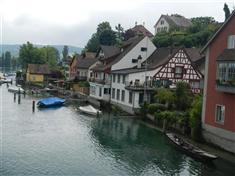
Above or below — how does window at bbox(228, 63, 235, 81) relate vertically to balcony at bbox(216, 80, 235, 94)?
above

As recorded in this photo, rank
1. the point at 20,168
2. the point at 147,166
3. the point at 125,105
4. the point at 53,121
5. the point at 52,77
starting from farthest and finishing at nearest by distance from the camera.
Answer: the point at 52,77 < the point at 125,105 < the point at 53,121 < the point at 147,166 < the point at 20,168

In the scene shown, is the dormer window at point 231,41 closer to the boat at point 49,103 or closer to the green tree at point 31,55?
the boat at point 49,103

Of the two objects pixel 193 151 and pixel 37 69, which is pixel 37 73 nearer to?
pixel 37 69

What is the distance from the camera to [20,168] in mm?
31969

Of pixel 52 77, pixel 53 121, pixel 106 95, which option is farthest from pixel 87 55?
pixel 53 121

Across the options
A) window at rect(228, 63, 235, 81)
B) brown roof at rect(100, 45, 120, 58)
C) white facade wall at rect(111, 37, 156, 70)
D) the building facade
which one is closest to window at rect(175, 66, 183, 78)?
white facade wall at rect(111, 37, 156, 70)

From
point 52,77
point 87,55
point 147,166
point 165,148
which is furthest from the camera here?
point 52,77

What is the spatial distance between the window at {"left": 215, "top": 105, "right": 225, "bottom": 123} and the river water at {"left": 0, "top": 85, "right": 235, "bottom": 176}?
5142 millimetres

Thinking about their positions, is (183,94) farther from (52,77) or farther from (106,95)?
(52,77)

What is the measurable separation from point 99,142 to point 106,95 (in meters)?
32.2

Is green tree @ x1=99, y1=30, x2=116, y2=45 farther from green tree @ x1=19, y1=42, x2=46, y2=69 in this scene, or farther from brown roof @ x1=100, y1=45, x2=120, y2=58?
green tree @ x1=19, y1=42, x2=46, y2=69

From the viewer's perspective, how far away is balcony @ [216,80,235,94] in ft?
120

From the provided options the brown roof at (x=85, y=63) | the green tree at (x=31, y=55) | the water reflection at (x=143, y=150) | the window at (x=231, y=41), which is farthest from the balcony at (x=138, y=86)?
the green tree at (x=31, y=55)

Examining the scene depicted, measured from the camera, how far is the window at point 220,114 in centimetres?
3928
